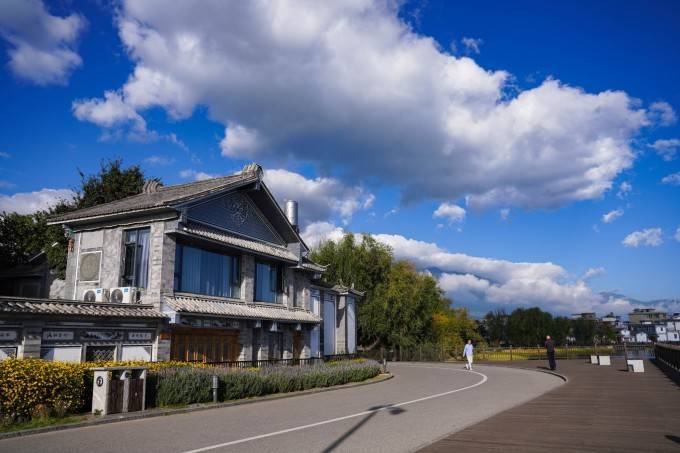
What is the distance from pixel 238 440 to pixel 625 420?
8.34 m

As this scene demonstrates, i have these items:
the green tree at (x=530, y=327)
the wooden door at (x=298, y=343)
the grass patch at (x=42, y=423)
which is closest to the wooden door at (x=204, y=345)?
the wooden door at (x=298, y=343)

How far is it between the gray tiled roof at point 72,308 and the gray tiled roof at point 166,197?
13.0 ft

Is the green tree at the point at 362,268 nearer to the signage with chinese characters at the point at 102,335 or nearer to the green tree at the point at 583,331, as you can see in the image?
the signage with chinese characters at the point at 102,335

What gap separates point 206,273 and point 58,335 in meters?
7.75

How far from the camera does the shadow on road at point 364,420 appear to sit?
31.1 ft

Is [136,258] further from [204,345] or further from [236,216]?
[236,216]

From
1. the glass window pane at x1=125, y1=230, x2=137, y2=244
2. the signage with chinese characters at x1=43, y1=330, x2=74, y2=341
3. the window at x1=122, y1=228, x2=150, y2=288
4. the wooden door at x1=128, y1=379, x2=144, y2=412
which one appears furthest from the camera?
the glass window pane at x1=125, y1=230, x2=137, y2=244

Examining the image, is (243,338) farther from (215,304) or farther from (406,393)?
(406,393)

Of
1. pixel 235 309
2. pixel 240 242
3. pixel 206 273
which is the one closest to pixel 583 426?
pixel 235 309

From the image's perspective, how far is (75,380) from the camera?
42.9 ft

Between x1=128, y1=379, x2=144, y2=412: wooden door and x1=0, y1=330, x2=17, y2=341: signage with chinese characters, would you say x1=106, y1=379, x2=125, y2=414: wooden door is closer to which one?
x1=128, y1=379, x2=144, y2=412: wooden door

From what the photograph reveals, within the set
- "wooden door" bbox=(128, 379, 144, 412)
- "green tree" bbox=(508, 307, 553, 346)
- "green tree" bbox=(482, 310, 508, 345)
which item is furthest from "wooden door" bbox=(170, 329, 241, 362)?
"green tree" bbox=(482, 310, 508, 345)

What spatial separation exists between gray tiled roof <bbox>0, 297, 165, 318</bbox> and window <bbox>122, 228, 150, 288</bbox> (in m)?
1.81

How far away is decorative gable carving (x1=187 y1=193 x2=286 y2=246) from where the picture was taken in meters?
22.7
